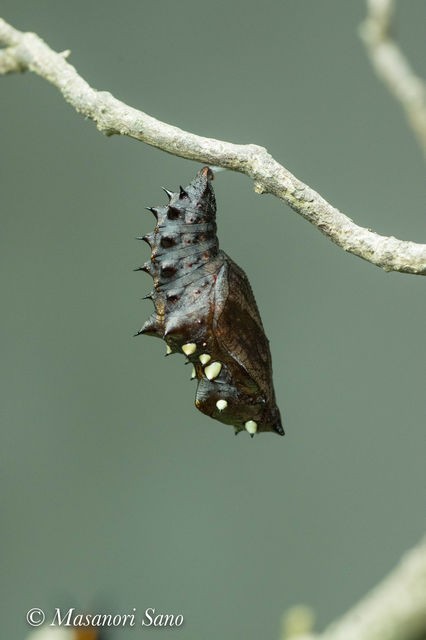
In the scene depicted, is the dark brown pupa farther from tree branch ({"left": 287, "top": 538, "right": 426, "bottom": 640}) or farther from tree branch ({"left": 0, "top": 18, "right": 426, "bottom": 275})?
tree branch ({"left": 287, "top": 538, "right": 426, "bottom": 640})

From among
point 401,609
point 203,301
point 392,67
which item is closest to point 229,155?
point 203,301

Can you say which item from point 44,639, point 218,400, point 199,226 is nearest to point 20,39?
point 199,226

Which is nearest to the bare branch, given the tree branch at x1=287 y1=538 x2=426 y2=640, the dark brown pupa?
the tree branch at x1=287 y1=538 x2=426 y2=640

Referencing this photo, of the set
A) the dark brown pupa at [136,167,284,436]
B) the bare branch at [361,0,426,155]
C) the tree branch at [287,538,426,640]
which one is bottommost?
the tree branch at [287,538,426,640]

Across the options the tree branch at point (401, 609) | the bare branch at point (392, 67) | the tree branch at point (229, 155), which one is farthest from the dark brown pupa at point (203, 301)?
the tree branch at point (401, 609)

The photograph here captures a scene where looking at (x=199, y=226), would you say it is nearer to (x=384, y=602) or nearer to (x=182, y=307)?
(x=182, y=307)

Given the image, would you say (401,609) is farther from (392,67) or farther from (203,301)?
(203,301)
